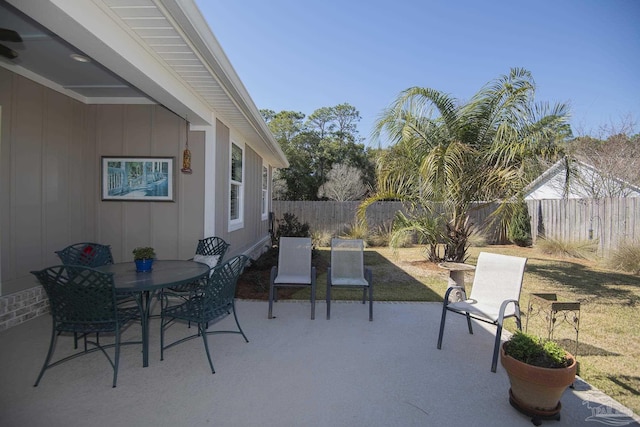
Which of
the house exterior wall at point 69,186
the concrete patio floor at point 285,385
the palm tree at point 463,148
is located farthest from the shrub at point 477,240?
the house exterior wall at point 69,186

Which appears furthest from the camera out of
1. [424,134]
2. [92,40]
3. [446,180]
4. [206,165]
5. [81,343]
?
[424,134]

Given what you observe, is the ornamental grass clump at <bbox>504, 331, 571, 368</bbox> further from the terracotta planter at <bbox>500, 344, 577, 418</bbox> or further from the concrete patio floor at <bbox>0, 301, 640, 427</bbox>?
the concrete patio floor at <bbox>0, 301, 640, 427</bbox>

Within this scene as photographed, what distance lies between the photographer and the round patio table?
2875 millimetres

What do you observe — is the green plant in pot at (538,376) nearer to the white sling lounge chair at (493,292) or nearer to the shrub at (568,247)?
the white sling lounge chair at (493,292)

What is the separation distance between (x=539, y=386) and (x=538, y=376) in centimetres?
8

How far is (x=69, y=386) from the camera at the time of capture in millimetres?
2570

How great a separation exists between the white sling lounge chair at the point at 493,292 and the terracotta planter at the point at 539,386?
73 cm

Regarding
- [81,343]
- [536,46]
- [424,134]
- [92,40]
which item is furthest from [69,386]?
Answer: [536,46]

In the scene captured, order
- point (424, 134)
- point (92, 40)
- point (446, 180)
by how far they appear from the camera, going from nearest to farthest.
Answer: point (92, 40), point (446, 180), point (424, 134)

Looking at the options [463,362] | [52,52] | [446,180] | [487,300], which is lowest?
[463,362]

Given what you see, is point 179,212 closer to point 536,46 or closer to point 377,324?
point 377,324

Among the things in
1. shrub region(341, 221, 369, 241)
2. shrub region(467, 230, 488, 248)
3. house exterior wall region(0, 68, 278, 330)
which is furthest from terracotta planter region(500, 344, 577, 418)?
shrub region(341, 221, 369, 241)

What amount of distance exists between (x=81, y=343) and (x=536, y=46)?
1078cm

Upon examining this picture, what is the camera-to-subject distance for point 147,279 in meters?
3.11
